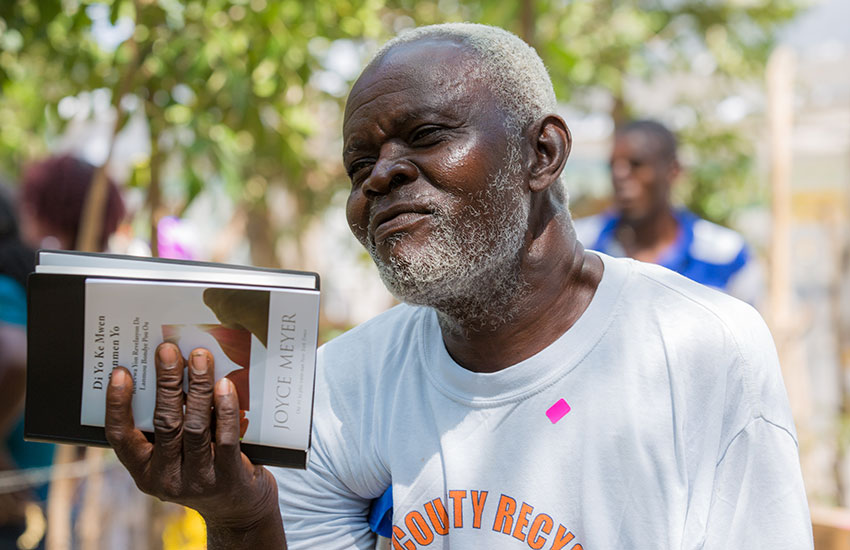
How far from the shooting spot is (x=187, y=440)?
1.50m

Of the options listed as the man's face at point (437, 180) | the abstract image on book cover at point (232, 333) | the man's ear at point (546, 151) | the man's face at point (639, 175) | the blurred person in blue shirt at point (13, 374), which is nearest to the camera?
the abstract image on book cover at point (232, 333)

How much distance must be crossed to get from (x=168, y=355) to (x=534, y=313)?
0.68 metres

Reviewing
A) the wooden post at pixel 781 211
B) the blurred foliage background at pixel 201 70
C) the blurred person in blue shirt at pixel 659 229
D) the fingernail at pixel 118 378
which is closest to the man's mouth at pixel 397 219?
the fingernail at pixel 118 378

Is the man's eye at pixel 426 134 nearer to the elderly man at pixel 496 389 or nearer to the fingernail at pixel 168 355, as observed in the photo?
the elderly man at pixel 496 389

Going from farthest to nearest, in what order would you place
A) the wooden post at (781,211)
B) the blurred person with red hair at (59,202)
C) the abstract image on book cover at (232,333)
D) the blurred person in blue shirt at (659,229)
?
the wooden post at (781,211) → the blurred person in blue shirt at (659,229) → the blurred person with red hair at (59,202) → the abstract image on book cover at (232,333)

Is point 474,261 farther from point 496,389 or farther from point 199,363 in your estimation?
point 199,363

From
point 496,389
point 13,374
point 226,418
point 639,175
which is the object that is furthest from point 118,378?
point 639,175

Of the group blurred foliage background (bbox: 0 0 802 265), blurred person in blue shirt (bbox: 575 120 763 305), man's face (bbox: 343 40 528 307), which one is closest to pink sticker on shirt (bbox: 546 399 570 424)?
man's face (bbox: 343 40 528 307)

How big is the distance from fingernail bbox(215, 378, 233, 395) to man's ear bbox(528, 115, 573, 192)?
69 centimetres

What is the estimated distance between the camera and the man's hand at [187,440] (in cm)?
149

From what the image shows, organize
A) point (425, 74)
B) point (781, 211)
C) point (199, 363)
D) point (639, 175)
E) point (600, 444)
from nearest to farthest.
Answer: point (199, 363) < point (600, 444) < point (425, 74) < point (639, 175) < point (781, 211)

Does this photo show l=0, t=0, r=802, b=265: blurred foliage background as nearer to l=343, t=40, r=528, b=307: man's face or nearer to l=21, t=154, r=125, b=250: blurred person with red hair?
l=21, t=154, r=125, b=250: blurred person with red hair

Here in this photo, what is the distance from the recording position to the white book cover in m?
1.47

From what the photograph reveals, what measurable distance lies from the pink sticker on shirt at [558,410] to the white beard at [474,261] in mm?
199
